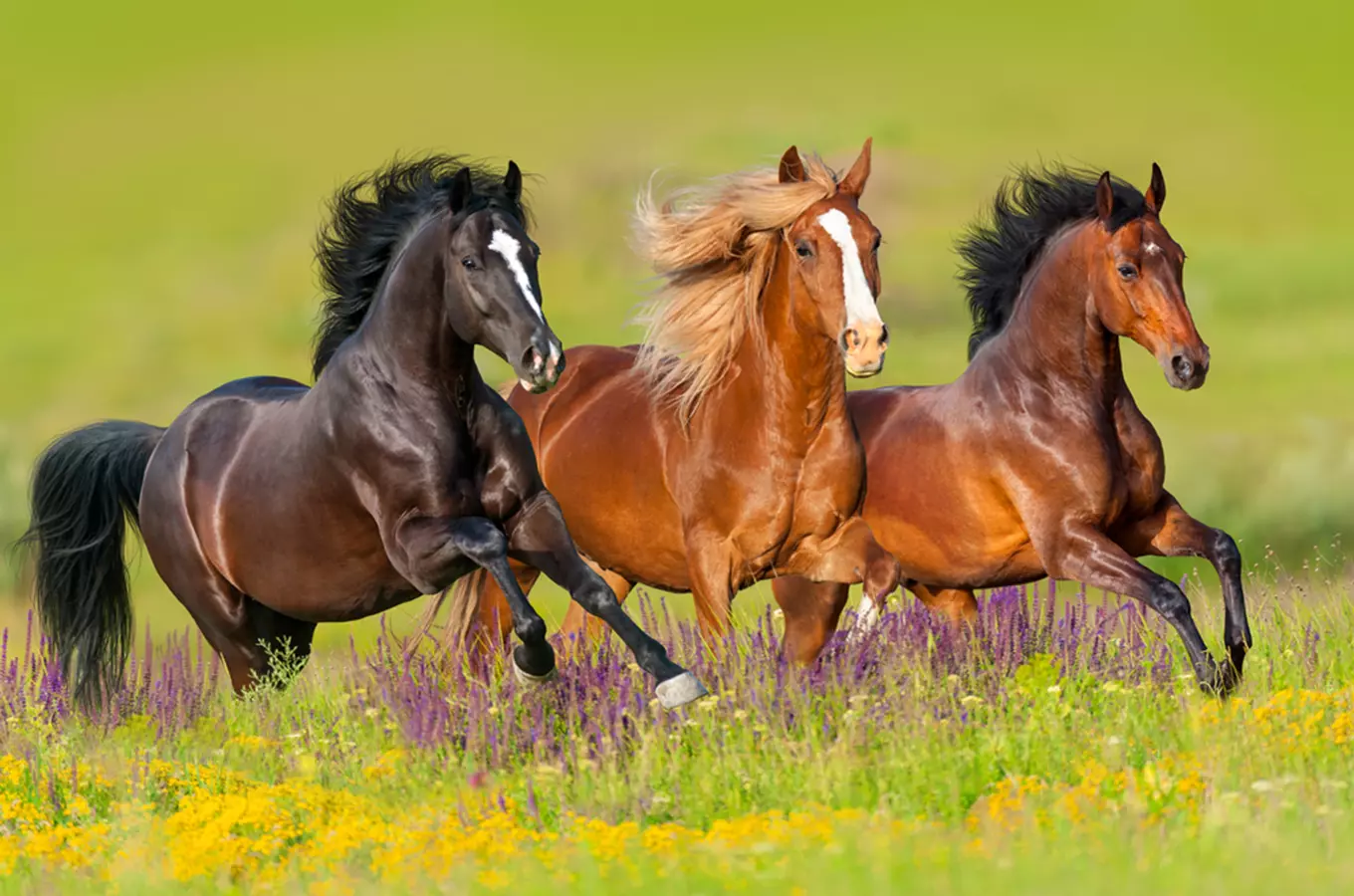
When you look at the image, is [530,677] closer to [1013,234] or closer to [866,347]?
[866,347]

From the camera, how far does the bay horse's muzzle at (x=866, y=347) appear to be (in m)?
7.01

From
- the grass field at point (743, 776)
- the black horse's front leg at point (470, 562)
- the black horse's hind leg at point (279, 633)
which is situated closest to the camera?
the grass field at point (743, 776)

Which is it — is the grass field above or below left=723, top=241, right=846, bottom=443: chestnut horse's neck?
below

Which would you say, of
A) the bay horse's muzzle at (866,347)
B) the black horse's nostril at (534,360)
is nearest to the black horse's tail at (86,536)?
the black horse's nostril at (534,360)

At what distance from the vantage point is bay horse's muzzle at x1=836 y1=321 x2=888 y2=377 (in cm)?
701

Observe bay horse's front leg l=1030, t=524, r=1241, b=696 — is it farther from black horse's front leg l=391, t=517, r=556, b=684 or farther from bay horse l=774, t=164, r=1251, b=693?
black horse's front leg l=391, t=517, r=556, b=684

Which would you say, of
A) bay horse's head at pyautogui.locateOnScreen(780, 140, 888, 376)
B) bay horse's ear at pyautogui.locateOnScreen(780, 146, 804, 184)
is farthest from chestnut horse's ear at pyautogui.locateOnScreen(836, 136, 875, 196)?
bay horse's ear at pyautogui.locateOnScreen(780, 146, 804, 184)

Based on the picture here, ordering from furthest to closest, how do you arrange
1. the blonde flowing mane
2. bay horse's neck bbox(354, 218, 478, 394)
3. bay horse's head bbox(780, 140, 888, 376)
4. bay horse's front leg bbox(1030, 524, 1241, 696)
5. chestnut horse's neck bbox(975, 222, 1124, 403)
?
chestnut horse's neck bbox(975, 222, 1124, 403)
the blonde flowing mane
bay horse's front leg bbox(1030, 524, 1241, 696)
bay horse's head bbox(780, 140, 888, 376)
bay horse's neck bbox(354, 218, 478, 394)

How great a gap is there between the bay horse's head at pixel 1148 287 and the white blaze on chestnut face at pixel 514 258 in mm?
2604

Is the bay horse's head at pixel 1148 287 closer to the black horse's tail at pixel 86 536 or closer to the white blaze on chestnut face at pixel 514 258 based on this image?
the white blaze on chestnut face at pixel 514 258

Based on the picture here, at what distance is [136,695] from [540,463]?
2.16m

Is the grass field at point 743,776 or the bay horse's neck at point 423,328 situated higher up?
the bay horse's neck at point 423,328

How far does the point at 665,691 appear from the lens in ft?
20.8

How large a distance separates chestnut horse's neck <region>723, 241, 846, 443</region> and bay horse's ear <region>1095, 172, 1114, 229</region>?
125cm
